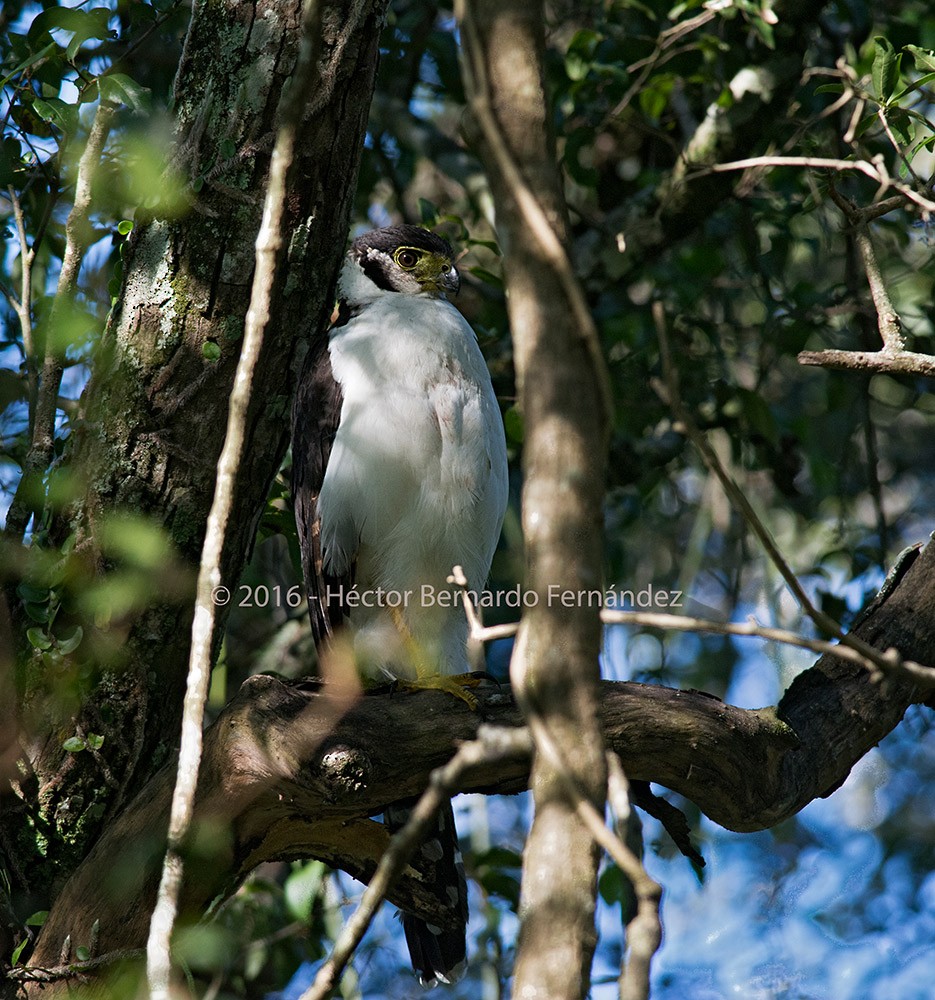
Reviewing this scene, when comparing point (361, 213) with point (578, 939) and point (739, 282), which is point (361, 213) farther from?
point (578, 939)

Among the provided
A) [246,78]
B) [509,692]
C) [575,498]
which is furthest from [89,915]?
[246,78]

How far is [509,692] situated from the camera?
9.41 ft

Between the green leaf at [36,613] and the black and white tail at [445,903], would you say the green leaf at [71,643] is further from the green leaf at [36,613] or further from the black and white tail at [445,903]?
the black and white tail at [445,903]

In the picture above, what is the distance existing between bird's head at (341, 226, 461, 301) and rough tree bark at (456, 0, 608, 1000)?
2.52 meters

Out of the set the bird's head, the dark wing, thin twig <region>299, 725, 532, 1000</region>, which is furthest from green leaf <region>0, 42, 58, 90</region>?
thin twig <region>299, 725, 532, 1000</region>

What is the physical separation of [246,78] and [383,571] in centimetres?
149

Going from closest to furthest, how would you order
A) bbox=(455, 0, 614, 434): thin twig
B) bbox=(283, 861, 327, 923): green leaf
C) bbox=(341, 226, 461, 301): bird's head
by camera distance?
bbox=(455, 0, 614, 434): thin twig
bbox=(283, 861, 327, 923): green leaf
bbox=(341, 226, 461, 301): bird's head

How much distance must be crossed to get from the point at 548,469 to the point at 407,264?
2678 millimetres

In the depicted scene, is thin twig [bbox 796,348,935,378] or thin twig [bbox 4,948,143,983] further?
thin twig [bbox 4,948,143,983]

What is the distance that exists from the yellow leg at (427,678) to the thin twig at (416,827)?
4.10 ft

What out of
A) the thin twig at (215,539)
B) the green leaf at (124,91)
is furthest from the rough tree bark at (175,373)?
the thin twig at (215,539)

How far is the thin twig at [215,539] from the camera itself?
179 centimetres

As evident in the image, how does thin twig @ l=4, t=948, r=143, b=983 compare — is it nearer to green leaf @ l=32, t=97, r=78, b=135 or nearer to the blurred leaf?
the blurred leaf

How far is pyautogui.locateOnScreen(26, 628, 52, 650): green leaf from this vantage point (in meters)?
2.89
